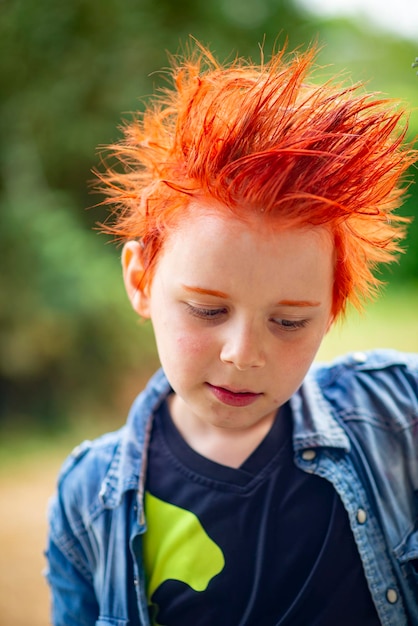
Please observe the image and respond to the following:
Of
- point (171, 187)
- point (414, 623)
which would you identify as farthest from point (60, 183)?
point (414, 623)

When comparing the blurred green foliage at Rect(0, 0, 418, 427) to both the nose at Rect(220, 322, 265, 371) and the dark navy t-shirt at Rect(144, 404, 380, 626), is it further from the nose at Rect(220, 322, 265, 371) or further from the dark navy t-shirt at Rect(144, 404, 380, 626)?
the nose at Rect(220, 322, 265, 371)

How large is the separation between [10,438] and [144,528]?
8.45 ft

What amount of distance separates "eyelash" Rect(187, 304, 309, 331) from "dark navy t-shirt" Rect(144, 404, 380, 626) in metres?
0.28

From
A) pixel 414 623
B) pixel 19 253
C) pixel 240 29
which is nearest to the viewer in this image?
pixel 414 623

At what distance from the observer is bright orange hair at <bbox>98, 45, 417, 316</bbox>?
1.00m

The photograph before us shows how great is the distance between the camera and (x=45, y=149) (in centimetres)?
396

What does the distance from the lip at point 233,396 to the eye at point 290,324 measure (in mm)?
127

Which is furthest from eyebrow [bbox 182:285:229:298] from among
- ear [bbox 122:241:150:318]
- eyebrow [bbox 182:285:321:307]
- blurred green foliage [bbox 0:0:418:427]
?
blurred green foliage [bbox 0:0:418:427]

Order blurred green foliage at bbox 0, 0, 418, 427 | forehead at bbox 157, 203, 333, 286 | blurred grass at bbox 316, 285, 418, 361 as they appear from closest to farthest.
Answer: forehead at bbox 157, 203, 333, 286 < blurred green foliage at bbox 0, 0, 418, 427 < blurred grass at bbox 316, 285, 418, 361

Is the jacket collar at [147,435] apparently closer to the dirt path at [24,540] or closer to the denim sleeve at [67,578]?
the denim sleeve at [67,578]

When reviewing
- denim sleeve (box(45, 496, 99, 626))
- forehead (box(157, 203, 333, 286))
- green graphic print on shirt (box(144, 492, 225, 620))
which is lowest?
denim sleeve (box(45, 496, 99, 626))

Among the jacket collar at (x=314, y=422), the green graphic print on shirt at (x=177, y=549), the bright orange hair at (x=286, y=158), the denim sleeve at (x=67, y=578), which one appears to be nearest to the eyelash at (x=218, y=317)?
the bright orange hair at (x=286, y=158)

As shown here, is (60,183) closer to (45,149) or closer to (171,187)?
(45,149)

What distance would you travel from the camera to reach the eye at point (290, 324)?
1.04m
